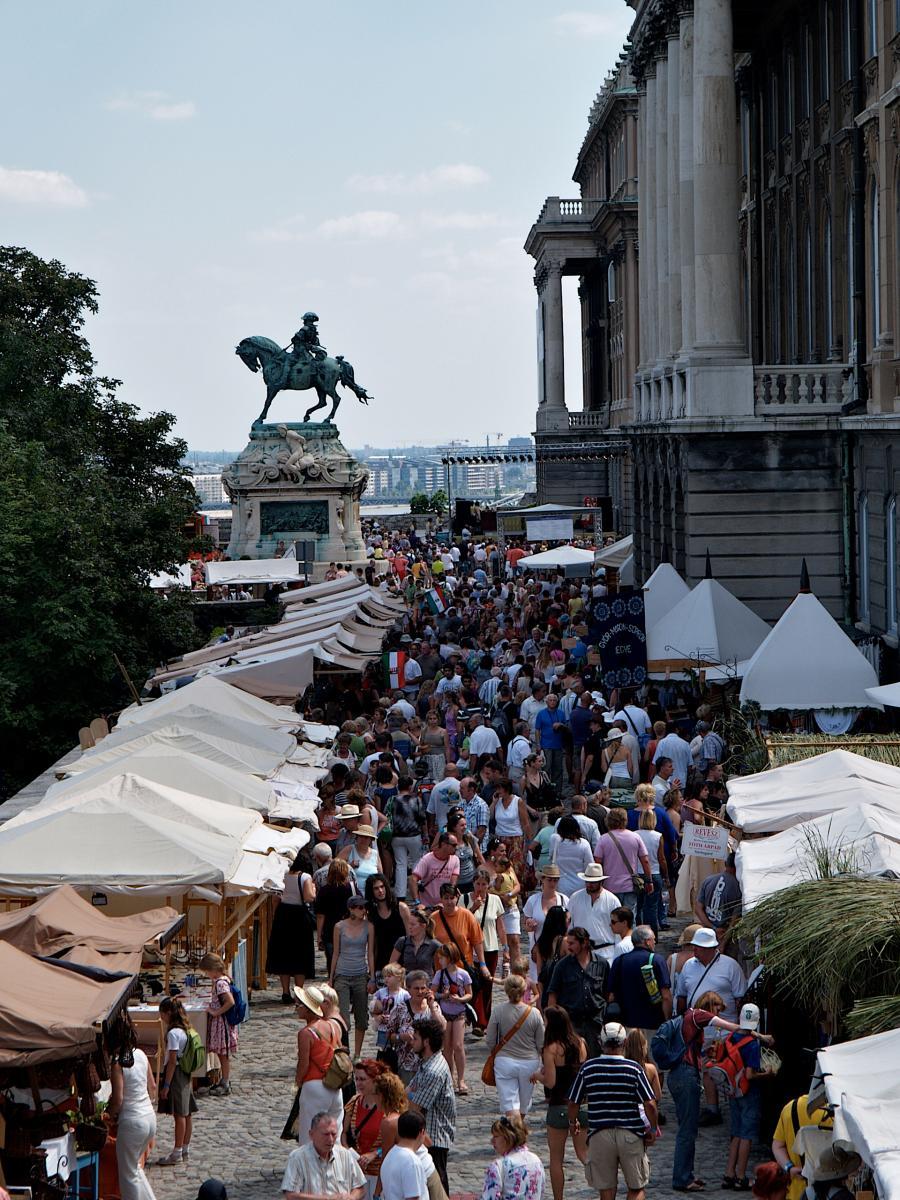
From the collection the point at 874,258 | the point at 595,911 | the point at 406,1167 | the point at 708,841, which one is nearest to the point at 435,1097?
→ the point at 406,1167

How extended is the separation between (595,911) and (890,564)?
14585mm

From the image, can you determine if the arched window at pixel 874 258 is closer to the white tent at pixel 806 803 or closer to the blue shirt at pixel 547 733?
the blue shirt at pixel 547 733

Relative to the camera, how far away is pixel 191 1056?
41.8ft

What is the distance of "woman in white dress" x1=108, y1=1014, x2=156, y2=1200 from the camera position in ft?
37.2

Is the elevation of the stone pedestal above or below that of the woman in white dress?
above

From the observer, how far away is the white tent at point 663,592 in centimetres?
3167

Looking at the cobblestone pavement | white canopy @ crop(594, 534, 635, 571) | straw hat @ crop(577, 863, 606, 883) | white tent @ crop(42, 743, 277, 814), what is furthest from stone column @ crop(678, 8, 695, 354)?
the cobblestone pavement

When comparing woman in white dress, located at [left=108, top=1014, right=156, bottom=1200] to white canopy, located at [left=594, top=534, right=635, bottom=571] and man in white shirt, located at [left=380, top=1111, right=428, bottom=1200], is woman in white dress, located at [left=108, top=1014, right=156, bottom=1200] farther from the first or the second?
white canopy, located at [left=594, top=534, right=635, bottom=571]

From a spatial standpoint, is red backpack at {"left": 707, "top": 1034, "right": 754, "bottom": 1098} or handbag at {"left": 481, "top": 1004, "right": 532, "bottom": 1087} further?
handbag at {"left": 481, "top": 1004, "right": 532, "bottom": 1087}

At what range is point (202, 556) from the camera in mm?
65562

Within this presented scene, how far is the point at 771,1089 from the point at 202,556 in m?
54.6

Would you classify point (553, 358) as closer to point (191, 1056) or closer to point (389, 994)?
point (191, 1056)

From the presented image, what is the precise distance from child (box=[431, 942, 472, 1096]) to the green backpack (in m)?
1.64

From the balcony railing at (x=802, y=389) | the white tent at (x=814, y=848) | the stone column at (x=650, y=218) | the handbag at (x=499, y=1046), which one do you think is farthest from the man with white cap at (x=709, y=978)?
the stone column at (x=650, y=218)
